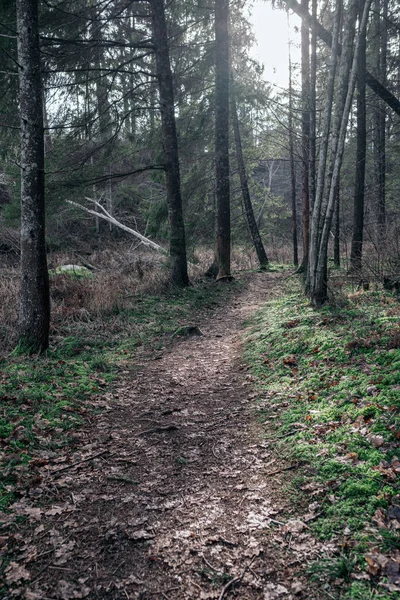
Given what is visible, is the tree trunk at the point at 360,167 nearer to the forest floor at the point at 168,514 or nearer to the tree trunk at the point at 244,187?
the tree trunk at the point at 244,187

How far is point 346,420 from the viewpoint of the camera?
12.8 feet

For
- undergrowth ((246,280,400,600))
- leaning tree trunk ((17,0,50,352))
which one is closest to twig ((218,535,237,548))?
undergrowth ((246,280,400,600))

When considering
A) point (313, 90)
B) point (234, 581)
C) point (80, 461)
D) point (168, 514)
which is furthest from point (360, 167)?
point (234, 581)

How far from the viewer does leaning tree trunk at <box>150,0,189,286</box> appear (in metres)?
10.6

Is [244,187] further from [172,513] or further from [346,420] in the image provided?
[172,513]

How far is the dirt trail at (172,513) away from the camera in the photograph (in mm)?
2543

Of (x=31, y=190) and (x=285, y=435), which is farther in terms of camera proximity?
(x=31, y=190)

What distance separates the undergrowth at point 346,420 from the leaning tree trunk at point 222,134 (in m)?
6.51

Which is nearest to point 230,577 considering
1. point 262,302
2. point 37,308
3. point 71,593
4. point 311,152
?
point 71,593

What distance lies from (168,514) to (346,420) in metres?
1.96

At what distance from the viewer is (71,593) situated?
2457 mm

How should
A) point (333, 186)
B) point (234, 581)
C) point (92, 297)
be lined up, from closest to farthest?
1. point (234, 581)
2. point (333, 186)
3. point (92, 297)

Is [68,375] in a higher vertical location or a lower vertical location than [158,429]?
higher

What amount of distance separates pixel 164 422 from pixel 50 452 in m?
1.35
